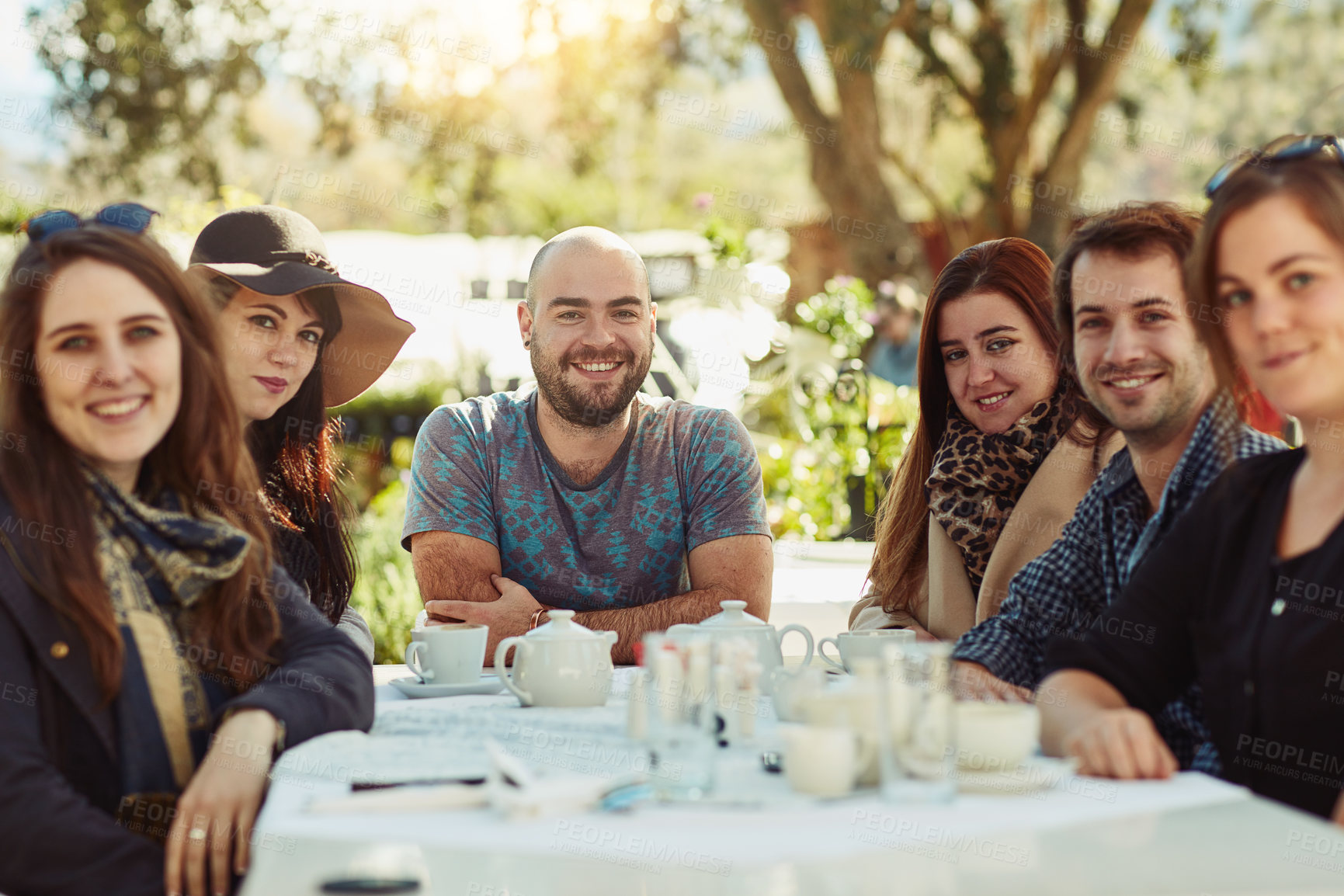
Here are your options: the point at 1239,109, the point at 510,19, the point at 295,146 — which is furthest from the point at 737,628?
the point at 295,146

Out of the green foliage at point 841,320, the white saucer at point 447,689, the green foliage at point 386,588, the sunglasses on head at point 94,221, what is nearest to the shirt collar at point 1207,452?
the white saucer at point 447,689

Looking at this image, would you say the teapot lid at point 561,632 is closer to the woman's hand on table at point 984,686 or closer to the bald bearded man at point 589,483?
the woman's hand on table at point 984,686

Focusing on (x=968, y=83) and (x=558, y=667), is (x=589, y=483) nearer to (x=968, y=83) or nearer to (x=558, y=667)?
(x=558, y=667)

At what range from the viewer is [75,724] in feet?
6.24

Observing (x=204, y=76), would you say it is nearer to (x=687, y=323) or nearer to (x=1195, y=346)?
(x=687, y=323)

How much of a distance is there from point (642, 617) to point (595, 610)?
190 mm

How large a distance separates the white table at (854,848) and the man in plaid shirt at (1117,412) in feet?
2.86

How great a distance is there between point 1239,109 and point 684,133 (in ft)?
76.1

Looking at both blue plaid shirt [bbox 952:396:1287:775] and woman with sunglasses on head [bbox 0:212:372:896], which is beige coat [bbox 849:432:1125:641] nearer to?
blue plaid shirt [bbox 952:396:1287:775]

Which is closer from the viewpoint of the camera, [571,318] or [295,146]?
[571,318]

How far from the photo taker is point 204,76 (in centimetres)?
1180

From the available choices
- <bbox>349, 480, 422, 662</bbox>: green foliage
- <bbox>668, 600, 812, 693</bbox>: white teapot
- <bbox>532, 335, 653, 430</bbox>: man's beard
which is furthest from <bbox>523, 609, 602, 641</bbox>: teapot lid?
<bbox>349, 480, 422, 662</bbox>: green foliage

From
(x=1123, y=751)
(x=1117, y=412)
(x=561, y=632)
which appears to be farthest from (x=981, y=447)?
(x=1123, y=751)

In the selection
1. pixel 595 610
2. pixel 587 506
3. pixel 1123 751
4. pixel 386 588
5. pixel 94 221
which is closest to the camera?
pixel 1123 751
